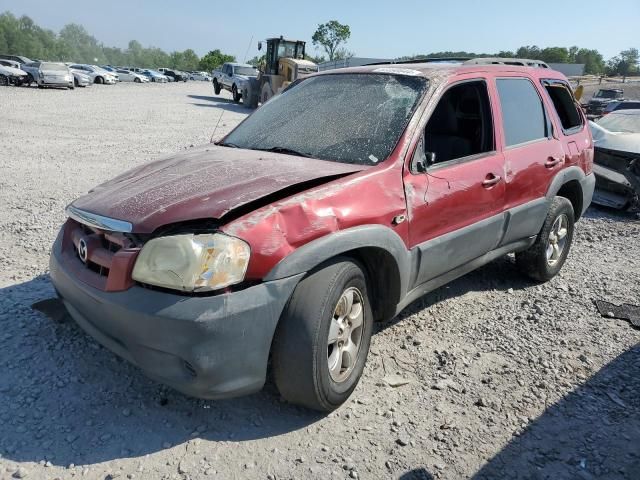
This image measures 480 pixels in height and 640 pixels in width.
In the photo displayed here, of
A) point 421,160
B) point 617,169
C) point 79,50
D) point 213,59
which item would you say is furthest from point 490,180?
point 79,50

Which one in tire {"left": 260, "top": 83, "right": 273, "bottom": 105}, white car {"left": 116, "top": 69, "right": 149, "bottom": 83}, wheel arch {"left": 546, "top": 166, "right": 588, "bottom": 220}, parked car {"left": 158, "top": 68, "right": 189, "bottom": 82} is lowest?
wheel arch {"left": 546, "top": 166, "right": 588, "bottom": 220}

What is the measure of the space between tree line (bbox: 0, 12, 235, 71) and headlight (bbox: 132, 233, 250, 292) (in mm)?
94056

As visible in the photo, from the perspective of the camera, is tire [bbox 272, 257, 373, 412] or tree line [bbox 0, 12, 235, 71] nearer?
tire [bbox 272, 257, 373, 412]

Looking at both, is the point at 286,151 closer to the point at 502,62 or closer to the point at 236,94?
the point at 502,62

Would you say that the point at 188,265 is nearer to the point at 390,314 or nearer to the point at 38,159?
the point at 390,314

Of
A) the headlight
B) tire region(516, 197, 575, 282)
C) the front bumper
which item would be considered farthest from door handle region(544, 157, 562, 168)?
the headlight

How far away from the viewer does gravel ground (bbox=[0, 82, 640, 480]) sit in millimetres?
2420

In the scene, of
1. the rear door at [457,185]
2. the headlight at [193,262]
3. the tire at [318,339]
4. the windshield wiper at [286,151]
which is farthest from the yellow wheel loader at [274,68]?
the headlight at [193,262]

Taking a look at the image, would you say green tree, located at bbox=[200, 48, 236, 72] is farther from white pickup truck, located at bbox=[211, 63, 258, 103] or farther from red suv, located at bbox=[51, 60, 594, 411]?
red suv, located at bbox=[51, 60, 594, 411]

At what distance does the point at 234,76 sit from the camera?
26.9 meters

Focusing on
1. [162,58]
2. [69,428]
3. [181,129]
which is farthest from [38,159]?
[162,58]

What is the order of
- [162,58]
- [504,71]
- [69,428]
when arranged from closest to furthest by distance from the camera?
1. [69,428]
2. [504,71]
3. [162,58]

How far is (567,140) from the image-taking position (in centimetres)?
455

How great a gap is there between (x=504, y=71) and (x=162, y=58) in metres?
166
